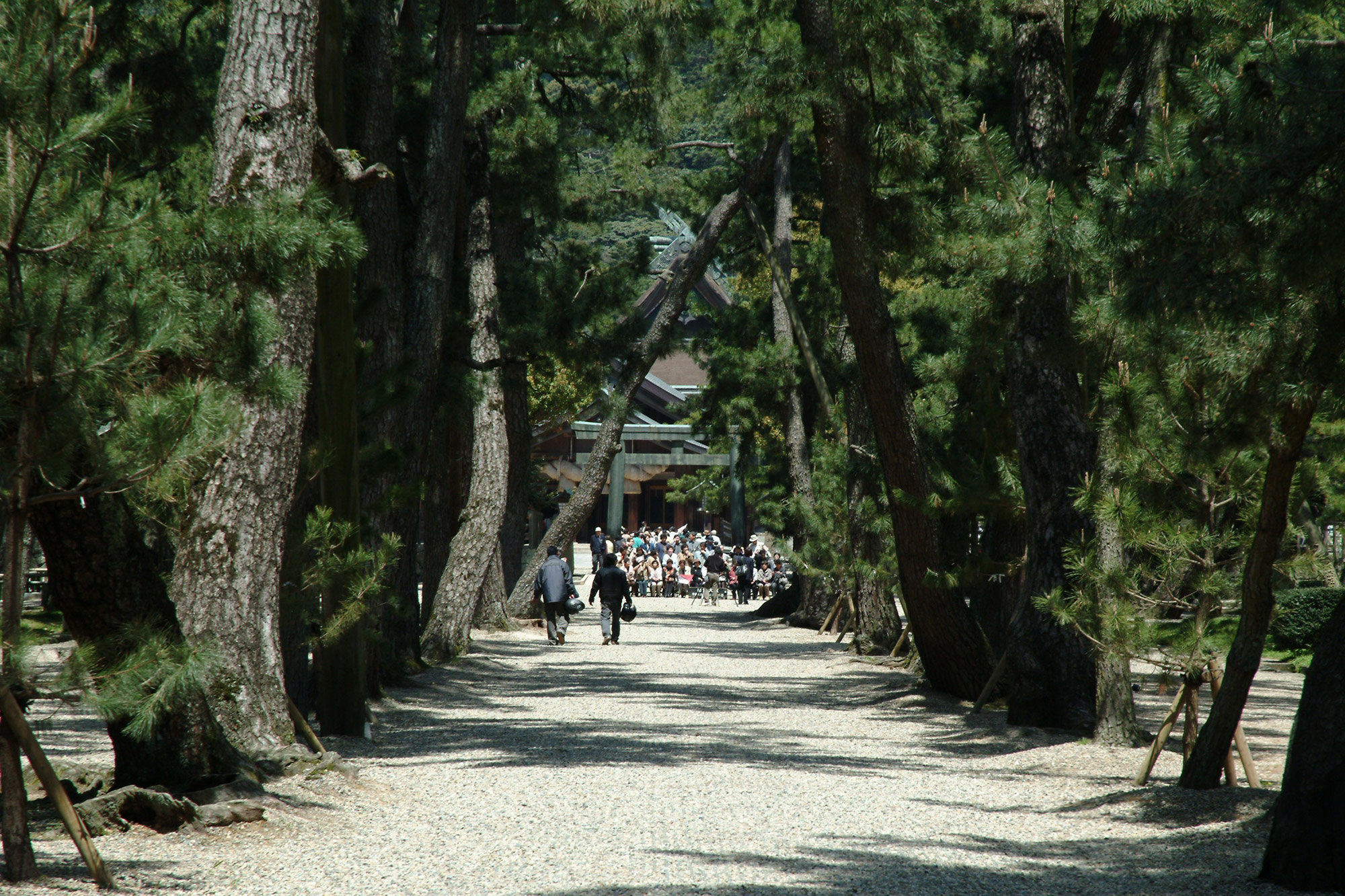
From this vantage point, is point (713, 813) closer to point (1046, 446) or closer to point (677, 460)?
point (1046, 446)

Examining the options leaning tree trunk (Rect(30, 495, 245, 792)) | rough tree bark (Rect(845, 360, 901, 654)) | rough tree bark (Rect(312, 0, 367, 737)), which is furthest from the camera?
rough tree bark (Rect(845, 360, 901, 654))

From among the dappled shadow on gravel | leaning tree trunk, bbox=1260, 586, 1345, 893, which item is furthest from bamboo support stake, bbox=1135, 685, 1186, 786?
leaning tree trunk, bbox=1260, 586, 1345, 893

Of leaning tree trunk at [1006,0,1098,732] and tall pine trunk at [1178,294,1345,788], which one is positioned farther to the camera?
leaning tree trunk at [1006,0,1098,732]

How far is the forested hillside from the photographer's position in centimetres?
421

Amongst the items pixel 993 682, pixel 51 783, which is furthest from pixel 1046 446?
pixel 51 783

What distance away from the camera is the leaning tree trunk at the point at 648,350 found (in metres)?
18.4

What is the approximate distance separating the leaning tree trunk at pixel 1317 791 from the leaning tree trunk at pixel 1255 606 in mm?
1112

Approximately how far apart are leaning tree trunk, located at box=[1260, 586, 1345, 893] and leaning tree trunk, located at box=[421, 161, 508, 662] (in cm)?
1081

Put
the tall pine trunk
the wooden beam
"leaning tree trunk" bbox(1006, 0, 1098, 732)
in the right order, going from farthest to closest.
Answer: the wooden beam
"leaning tree trunk" bbox(1006, 0, 1098, 732)
the tall pine trunk

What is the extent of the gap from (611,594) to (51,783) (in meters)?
13.8

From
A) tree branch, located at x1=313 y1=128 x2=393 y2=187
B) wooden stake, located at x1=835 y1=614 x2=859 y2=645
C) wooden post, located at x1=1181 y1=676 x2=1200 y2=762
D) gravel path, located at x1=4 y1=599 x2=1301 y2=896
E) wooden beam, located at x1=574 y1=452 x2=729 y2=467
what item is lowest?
gravel path, located at x1=4 y1=599 x2=1301 y2=896

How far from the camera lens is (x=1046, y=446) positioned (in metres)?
9.16

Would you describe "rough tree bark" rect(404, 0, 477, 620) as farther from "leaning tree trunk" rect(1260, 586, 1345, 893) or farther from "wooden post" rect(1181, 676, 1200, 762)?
"leaning tree trunk" rect(1260, 586, 1345, 893)

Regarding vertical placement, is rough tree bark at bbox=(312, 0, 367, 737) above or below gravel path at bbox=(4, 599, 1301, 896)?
above
